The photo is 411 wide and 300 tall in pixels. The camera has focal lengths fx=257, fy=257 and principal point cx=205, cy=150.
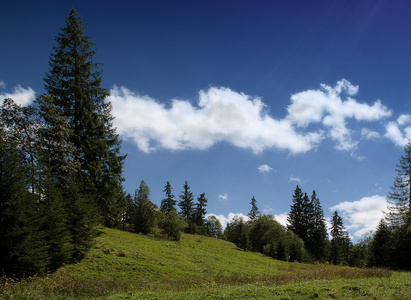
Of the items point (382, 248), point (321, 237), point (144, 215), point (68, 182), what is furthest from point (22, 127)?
point (321, 237)

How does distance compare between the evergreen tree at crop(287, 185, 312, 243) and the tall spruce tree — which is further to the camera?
the evergreen tree at crop(287, 185, 312, 243)

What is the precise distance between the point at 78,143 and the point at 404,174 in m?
49.9

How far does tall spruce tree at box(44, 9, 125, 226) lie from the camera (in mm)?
25922

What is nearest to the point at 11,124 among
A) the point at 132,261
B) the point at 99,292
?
Answer: the point at 132,261

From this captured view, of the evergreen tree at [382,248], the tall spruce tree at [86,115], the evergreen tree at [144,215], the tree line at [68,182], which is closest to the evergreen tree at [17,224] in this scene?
the tree line at [68,182]

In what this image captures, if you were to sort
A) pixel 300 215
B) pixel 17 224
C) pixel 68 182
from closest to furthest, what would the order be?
pixel 17 224, pixel 68 182, pixel 300 215

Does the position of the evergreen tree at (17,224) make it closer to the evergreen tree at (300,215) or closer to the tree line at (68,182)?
the tree line at (68,182)

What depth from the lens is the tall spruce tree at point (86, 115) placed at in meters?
25.9

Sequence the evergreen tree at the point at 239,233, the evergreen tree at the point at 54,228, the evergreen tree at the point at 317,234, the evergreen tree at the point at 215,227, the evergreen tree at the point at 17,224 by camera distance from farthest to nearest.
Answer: the evergreen tree at the point at 215,227
the evergreen tree at the point at 317,234
the evergreen tree at the point at 239,233
the evergreen tree at the point at 54,228
the evergreen tree at the point at 17,224

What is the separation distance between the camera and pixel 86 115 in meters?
26.3

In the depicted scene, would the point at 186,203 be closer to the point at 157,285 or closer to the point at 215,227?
the point at 215,227

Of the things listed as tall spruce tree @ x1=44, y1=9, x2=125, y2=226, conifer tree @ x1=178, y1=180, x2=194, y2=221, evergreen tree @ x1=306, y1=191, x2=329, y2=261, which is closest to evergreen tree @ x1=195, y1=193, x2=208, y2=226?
conifer tree @ x1=178, y1=180, x2=194, y2=221

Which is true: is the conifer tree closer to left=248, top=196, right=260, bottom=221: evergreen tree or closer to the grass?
left=248, top=196, right=260, bottom=221: evergreen tree

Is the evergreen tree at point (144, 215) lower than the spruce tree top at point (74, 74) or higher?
lower
